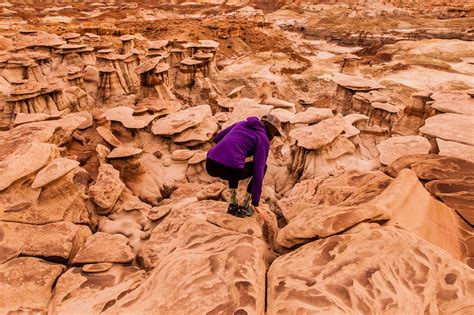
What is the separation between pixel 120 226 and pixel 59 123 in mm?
3207

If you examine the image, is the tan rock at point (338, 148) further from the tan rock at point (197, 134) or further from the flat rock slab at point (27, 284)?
the flat rock slab at point (27, 284)

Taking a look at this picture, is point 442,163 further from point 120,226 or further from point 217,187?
point 120,226

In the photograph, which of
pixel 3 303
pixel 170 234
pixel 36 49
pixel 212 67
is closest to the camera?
pixel 3 303

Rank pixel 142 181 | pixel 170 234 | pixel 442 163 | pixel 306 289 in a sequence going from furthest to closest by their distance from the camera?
pixel 142 181, pixel 442 163, pixel 170 234, pixel 306 289

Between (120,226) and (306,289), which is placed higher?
(306,289)

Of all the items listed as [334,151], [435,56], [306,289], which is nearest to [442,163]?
[334,151]

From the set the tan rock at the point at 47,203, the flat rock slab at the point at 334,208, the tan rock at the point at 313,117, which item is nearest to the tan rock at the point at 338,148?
the tan rock at the point at 313,117

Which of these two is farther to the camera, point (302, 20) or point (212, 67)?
point (302, 20)

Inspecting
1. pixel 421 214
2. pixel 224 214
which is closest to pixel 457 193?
pixel 421 214

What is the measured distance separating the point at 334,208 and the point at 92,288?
8.57 ft

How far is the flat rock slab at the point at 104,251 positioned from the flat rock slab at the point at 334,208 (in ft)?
5.86

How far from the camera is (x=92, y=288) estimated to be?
3070 mm

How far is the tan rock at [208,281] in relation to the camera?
2.39m

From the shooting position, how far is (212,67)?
15195 millimetres
